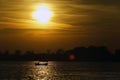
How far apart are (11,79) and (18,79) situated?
2.14 metres

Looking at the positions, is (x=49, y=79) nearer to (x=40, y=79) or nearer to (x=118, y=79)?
(x=40, y=79)

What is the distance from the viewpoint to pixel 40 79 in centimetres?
12012

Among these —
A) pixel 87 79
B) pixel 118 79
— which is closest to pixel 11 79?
pixel 87 79

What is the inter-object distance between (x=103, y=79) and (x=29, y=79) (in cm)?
1799

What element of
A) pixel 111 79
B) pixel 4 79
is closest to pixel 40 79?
pixel 4 79

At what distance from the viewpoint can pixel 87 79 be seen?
119 metres

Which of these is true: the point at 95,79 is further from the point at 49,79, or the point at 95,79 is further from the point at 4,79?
the point at 4,79

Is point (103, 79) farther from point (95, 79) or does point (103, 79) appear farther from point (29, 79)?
point (29, 79)

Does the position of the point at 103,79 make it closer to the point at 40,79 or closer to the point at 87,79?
the point at 87,79

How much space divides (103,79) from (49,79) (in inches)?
518

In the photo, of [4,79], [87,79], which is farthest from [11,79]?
[87,79]

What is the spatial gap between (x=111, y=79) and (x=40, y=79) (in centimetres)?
1728

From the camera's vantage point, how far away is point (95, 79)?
4673 inches

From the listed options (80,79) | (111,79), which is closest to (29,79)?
(80,79)
